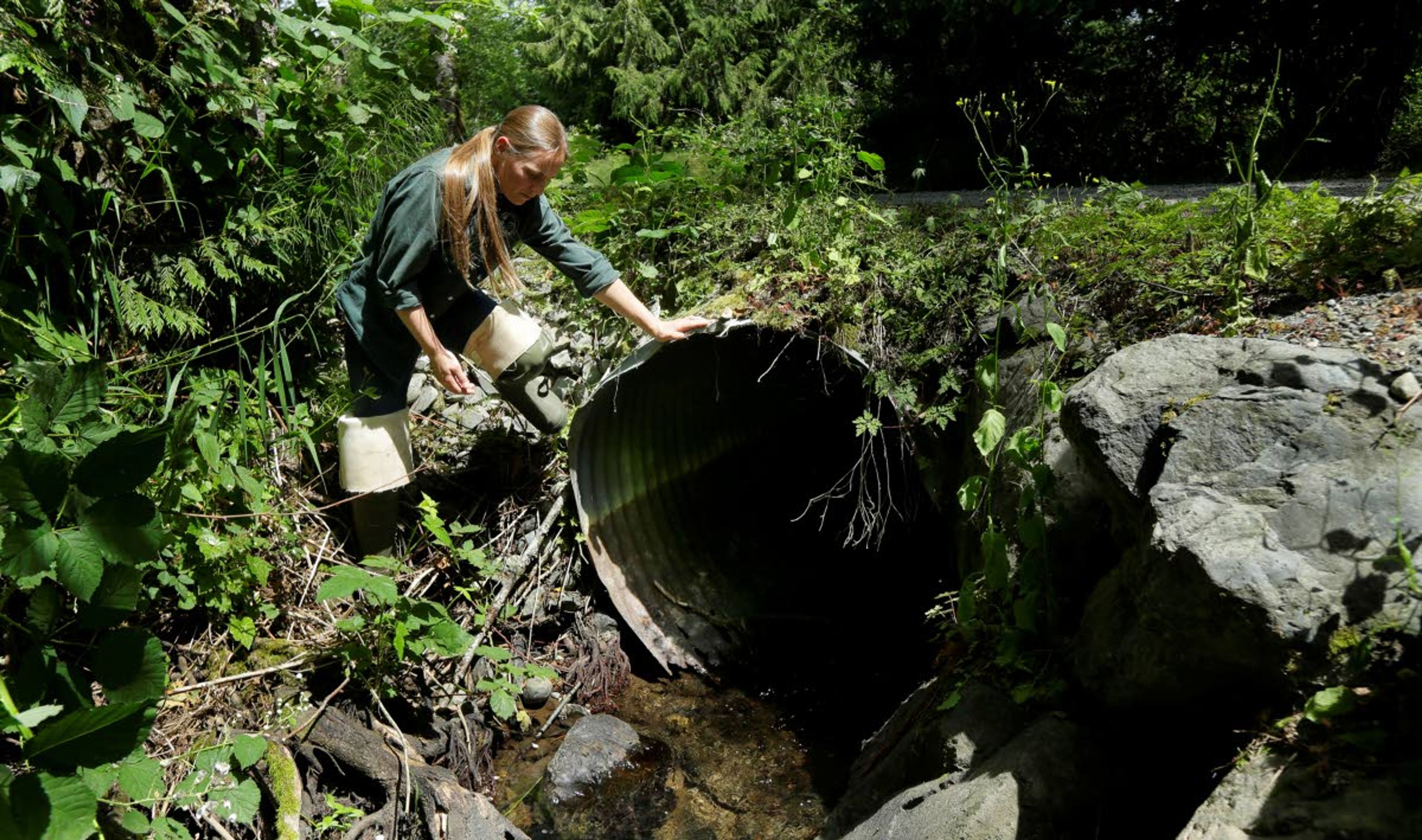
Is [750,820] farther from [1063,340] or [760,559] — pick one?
[1063,340]

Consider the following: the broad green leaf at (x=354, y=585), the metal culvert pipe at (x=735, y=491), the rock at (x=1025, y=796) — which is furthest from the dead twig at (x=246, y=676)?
the rock at (x=1025, y=796)

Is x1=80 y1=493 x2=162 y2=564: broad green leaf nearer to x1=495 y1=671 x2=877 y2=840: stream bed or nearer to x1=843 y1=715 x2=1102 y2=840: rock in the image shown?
x1=495 y1=671 x2=877 y2=840: stream bed

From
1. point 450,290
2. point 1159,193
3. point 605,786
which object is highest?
point 1159,193

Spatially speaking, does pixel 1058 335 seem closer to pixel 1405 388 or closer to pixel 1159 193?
pixel 1405 388

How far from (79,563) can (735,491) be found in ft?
11.6

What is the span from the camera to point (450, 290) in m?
3.81

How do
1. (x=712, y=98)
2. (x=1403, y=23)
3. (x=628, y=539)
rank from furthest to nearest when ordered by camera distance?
(x=712, y=98)
(x=1403, y=23)
(x=628, y=539)

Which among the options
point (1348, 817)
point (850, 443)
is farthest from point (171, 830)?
point (850, 443)

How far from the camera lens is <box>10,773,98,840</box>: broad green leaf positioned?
2.15 m

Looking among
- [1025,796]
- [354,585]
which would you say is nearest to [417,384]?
[354,585]

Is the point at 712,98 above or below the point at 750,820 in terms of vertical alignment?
above

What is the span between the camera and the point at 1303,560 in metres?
2.18

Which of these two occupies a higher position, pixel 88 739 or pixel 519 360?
pixel 519 360

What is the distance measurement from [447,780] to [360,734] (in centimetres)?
35
